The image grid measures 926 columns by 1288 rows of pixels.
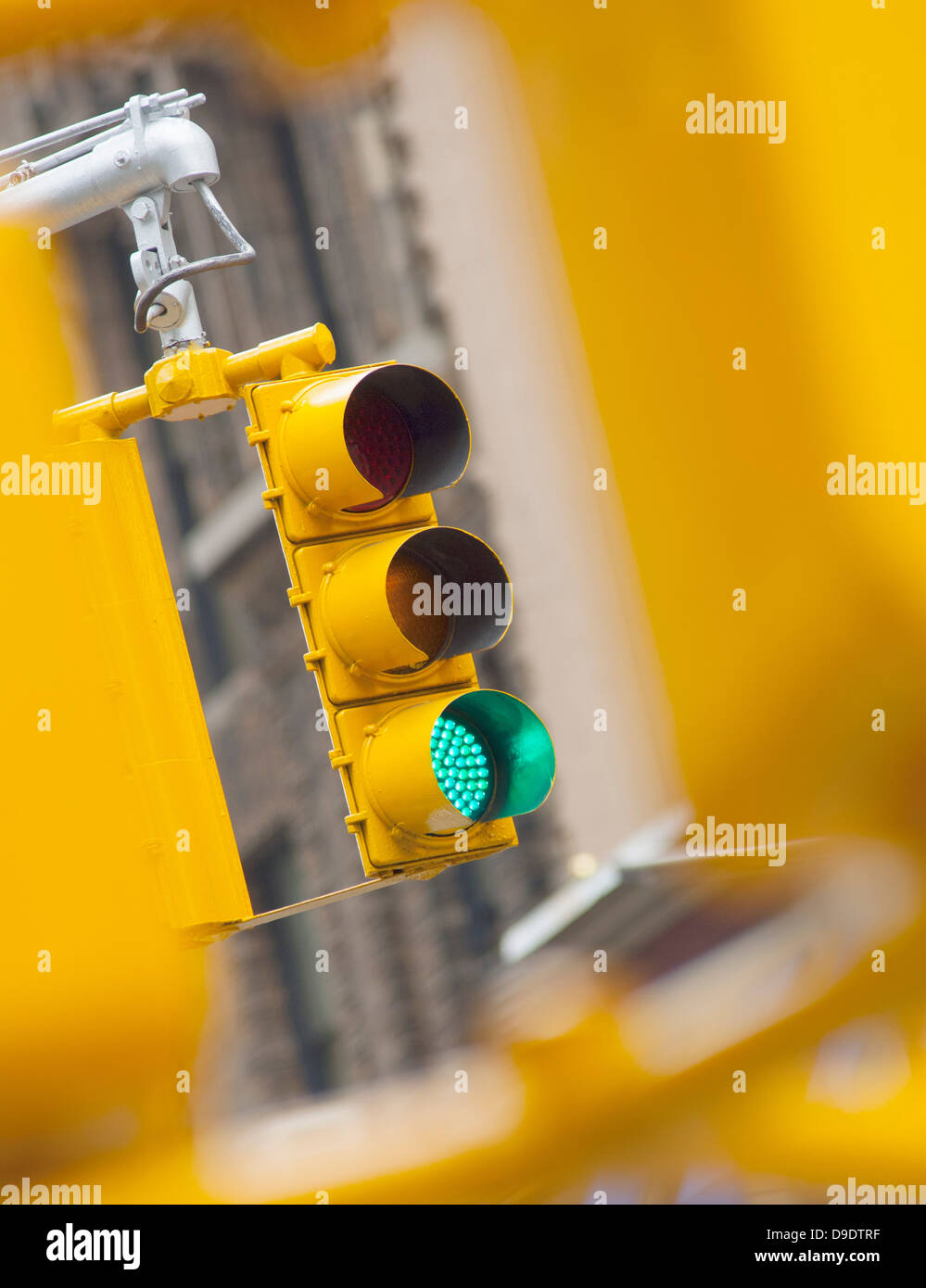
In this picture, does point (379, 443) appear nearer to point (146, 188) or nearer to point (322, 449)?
point (322, 449)

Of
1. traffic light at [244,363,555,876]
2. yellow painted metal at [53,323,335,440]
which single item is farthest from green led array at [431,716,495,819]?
yellow painted metal at [53,323,335,440]

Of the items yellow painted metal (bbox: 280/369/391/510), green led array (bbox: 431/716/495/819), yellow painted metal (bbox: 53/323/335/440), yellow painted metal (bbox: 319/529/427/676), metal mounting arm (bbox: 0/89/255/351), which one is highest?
metal mounting arm (bbox: 0/89/255/351)

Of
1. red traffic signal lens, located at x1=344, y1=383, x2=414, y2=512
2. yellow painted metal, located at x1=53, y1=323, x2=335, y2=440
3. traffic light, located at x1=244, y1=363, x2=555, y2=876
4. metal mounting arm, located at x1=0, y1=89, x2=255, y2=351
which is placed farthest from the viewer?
metal mounting arm, located at x1=0, y1=89, x2=255, y2=351

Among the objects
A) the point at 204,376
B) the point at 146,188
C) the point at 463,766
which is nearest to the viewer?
the point at 463,766

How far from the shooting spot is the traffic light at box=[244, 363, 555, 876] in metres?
3.72

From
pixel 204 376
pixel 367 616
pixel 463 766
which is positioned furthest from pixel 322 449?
pixel 463 766

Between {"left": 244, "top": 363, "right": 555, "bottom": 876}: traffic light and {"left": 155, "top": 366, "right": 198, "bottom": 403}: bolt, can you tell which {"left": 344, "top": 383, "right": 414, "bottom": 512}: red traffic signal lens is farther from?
{"left": 155, "top": 366, "right": 198, "bottom": 403}: bolt

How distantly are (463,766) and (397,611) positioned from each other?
41 centimetres

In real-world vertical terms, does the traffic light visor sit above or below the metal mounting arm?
below

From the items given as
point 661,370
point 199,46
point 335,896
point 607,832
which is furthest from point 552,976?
point 199,46

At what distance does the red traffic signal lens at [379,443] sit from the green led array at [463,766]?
0.58m

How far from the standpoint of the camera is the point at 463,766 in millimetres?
3865

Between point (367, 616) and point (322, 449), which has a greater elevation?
point (322, 449)
